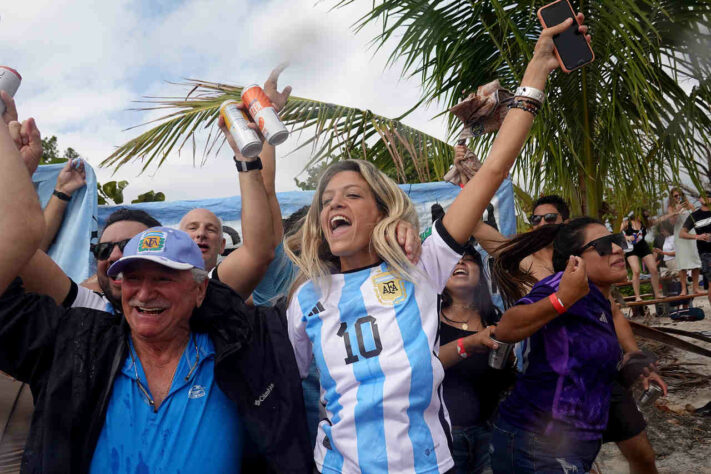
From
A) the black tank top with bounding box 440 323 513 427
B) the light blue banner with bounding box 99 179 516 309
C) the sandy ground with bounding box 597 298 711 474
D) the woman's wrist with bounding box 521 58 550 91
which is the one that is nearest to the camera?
the woman's wrist with bounding box 521 58 550 91

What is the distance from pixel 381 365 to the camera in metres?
1.41

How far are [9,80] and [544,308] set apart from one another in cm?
205

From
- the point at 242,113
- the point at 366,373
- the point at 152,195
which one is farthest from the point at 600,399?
the point at 152,195

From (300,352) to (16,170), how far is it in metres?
1.00

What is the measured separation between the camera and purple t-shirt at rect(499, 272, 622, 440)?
191 cm

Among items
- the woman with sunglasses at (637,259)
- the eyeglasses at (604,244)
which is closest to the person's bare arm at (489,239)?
the eyeglasses at (604,244)

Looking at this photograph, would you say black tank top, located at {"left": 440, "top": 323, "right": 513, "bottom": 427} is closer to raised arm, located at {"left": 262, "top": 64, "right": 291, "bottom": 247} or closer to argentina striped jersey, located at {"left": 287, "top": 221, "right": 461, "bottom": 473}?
argentina striped jersey, located at {"left": 287, "top": 221, "right": 461, "bottom": 473}

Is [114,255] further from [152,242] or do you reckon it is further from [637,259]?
[637,259]

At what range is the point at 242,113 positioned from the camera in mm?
1818

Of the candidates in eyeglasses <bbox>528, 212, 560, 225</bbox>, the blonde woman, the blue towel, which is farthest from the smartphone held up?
the blue towel

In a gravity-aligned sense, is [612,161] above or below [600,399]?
above

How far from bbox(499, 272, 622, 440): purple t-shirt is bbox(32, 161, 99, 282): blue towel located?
2.55 meters

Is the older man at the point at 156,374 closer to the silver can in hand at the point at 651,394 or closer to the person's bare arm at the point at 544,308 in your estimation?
the person's bare arm at the point at 544,308

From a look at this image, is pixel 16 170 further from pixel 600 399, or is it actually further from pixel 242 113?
pixel 600 399
